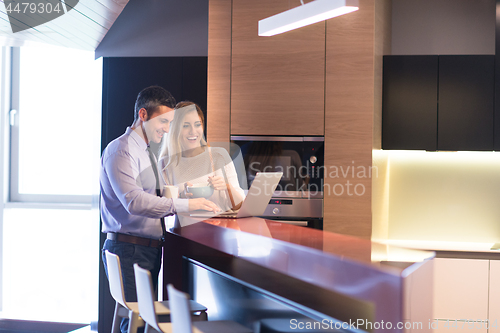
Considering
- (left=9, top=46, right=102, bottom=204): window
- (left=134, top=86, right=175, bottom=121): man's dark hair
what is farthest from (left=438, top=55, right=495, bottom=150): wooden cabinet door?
(left=9, top=46, right=102, bottom=204): window

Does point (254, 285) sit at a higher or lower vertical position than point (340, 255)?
A: lower

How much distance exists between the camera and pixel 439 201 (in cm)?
367

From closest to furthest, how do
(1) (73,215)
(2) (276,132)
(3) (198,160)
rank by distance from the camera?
(3) (198,160)
(2) (276,132)
(1) (73,215)

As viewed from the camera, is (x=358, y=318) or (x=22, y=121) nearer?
(x=358, y=318)

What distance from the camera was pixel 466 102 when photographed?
10.6 ft

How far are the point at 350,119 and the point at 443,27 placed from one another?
1.27 meters

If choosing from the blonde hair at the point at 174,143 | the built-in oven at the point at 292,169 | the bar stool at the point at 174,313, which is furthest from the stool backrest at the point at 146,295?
the built-in oven at the point at 292,169

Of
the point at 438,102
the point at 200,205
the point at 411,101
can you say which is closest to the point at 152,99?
the point at 200,205

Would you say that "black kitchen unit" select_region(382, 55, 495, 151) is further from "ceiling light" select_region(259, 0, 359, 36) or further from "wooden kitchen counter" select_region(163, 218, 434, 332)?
"wooden kitchen counter" select_region(163, 218, 434, 332)

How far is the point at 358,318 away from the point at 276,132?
6.50 feet

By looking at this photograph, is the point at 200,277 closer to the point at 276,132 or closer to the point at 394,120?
the point at 276,132

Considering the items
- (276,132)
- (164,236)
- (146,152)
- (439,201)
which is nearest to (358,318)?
(164,236)

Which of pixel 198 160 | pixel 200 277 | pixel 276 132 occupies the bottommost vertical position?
pixel 200 277

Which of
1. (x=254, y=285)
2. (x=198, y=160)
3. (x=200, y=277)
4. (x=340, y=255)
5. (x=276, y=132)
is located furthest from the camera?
(x=276, y=132)
